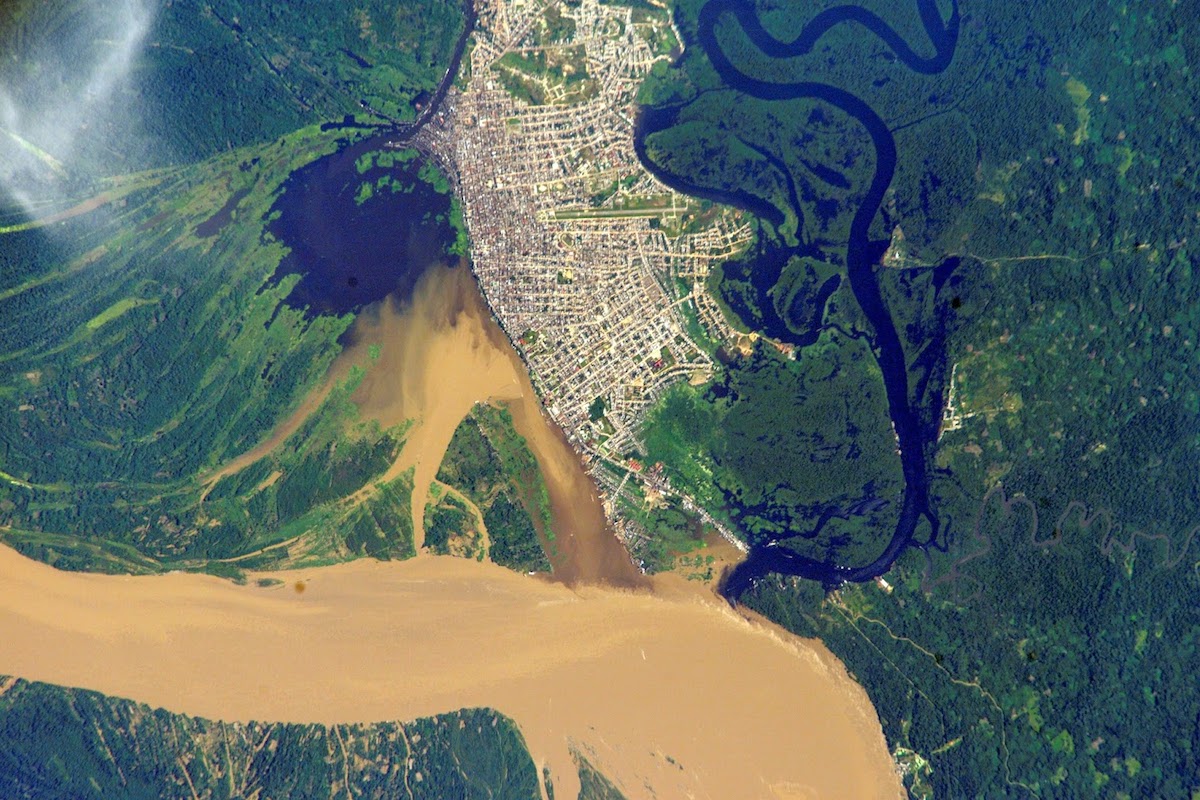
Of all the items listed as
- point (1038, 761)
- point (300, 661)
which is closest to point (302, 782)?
point (300, 661)

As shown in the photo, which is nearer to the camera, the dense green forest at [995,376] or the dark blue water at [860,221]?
the dense green forest at [995,376]

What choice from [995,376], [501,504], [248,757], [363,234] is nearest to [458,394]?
[501,504]

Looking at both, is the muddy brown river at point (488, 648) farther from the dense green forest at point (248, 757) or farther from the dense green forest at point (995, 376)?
the dense green forest at point (995, 376)

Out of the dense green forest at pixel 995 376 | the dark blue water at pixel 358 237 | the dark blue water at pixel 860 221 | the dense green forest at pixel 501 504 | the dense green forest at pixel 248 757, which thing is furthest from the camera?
the dark blue water at pixel 358 237

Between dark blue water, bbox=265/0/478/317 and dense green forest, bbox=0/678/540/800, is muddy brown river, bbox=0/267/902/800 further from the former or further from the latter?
dark blue water, bbox=265/0/478/317

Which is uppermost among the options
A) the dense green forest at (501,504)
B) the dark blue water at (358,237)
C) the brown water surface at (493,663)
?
the dark blue water at (358,237)

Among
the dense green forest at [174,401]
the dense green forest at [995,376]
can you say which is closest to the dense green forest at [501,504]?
the dense green forest at [174,401]
